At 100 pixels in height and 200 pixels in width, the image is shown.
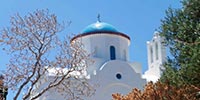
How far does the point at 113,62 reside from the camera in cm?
3509

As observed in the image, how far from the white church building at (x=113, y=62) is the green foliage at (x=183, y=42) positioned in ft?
64.7

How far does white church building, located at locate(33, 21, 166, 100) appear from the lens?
34.4m

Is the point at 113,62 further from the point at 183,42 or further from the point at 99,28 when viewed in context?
the point at 183,42

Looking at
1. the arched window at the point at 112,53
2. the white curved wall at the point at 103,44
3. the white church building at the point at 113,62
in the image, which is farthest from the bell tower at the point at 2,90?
the arched window at the point at 112,53

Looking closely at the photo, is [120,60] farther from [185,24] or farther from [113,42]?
[185,24]

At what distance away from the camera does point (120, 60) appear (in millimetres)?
35531

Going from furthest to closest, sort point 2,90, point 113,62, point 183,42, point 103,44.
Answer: point 103,44
point 113,62
point 2,90
point 183,42

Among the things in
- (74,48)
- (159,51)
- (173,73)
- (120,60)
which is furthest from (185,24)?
(159,51)

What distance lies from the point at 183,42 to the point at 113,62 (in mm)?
22892

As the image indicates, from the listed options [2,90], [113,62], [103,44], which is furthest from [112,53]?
[2,90]

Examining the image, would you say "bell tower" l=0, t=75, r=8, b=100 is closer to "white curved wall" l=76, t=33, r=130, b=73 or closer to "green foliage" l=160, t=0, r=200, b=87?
"green foliage" l=160, t=0, r=200, b=87

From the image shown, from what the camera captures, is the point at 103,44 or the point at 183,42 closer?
the point at 183,42

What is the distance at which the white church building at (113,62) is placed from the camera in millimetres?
34438

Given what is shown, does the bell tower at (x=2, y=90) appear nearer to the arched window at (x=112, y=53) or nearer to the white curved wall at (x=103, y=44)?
the white curved wall at (x=103, y=44)
